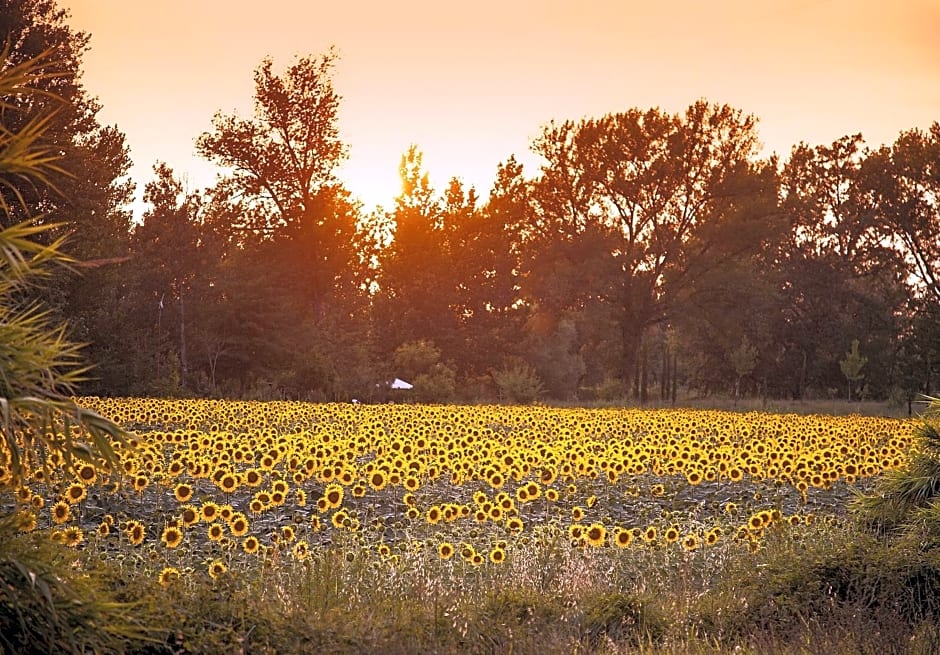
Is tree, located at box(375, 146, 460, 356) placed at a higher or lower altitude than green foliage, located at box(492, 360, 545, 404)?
higher

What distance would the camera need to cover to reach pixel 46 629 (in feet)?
13.0

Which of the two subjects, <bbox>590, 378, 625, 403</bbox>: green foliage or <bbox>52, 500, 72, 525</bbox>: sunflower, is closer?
Result: <bbox>52, 500, 72, 525</bbox>: sunflower

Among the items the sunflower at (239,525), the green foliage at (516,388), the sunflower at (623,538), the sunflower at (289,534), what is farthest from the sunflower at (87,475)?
the green foliage at (516,388)

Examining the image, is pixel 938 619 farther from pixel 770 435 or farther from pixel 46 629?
pixel 770 435

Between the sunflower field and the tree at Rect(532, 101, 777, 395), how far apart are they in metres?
25.5

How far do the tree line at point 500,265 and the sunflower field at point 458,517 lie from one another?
1759 centimetres

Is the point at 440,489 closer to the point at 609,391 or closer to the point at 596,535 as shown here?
the point at 596,535

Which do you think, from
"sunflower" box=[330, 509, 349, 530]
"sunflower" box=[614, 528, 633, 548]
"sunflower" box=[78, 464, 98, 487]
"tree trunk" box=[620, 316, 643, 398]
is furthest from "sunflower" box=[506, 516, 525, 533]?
"tree trunk" box=[620, 316, 643, 398]

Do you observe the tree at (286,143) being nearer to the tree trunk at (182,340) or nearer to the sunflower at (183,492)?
the tree trunk at (182,340)

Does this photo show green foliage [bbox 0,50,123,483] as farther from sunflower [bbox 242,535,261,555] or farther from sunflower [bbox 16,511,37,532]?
sunflower [bbox 242,535,261,555]

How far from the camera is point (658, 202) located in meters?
41.7

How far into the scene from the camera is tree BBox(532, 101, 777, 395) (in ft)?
134

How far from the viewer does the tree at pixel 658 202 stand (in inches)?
1613

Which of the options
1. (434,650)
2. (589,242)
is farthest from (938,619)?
(589,242)
